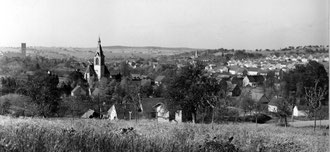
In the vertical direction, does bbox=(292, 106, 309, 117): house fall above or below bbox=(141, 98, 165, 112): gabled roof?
below

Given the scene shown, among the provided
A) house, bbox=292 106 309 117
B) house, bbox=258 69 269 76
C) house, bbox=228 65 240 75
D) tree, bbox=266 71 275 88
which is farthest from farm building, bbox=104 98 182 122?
house, bbox=228 65 240 75

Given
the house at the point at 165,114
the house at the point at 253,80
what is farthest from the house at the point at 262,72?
the house at the point at 165,114

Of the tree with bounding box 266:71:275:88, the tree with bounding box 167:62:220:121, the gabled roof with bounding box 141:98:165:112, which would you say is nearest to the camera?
the tree with bounding box 167:62:220:121

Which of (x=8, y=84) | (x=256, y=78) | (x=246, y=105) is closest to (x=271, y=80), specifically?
(x=256, y=78)

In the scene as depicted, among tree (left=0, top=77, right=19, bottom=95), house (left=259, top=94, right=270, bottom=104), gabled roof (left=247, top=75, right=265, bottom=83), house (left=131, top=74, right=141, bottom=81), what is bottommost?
house (left=259, top=94, right=270, bottom=104)

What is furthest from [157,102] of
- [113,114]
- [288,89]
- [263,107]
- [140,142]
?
[140,142]

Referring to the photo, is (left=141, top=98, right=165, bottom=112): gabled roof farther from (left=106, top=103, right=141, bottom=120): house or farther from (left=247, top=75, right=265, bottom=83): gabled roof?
(left=247, top=75, right=265, bottom=83): gabled roof

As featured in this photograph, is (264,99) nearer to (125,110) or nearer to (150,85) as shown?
(150,85)

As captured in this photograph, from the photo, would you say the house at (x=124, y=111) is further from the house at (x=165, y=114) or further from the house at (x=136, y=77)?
the house at (x=136, y=77)
